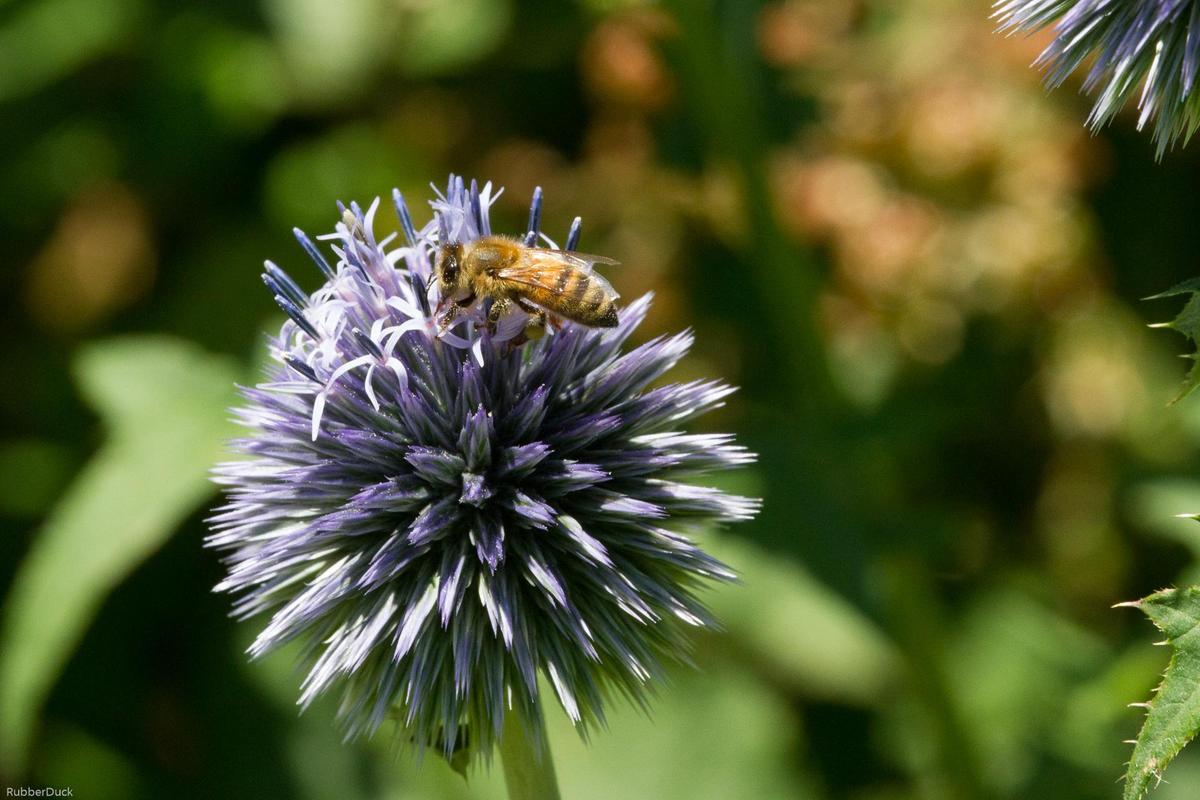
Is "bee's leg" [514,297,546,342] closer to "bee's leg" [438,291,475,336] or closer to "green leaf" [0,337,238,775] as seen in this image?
"bee's leg" [438,291,475,336]

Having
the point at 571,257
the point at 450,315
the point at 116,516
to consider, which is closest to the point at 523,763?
the point at 450,315

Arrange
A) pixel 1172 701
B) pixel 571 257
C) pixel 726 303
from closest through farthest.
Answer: pixel 1172 701
pixel 571 257
pixel 726 303

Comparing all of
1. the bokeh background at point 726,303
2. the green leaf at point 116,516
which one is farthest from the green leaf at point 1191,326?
the green leaf at point 116,516

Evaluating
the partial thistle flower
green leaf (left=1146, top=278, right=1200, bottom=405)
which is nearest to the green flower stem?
green leaf (left=1146, top=278, right=1200, bottom=405)

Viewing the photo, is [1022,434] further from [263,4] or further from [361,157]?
[263,4]

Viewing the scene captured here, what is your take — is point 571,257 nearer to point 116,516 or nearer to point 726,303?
point 116,516

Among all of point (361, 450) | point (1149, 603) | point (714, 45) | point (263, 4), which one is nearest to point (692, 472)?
point (361, 450)
